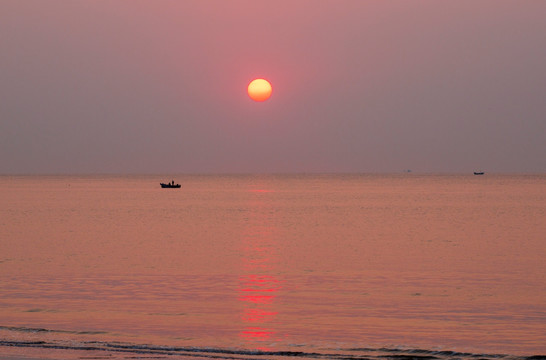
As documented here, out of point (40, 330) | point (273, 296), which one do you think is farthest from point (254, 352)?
point (273, 296)

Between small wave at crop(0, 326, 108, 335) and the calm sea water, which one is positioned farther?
small wave at crop(0, 326, 108, 335)

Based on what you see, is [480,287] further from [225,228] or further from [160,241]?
[225,228]

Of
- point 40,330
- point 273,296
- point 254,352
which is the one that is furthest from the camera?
point 273,296

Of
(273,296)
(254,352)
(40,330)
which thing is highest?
(273,296)

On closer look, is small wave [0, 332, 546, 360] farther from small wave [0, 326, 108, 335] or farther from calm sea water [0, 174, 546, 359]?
small wave [0, 326, 108, 335]

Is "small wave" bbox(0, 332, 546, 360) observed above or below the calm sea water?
below

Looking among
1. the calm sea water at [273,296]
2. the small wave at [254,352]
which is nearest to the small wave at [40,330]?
the calm sea water at [273,296]

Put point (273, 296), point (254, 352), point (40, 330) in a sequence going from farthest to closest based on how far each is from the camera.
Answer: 1. point (273, 296)
2. point (40, 330)
3. point (254, 352)

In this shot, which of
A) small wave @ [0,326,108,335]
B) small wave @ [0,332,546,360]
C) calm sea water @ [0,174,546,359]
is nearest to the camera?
small wave @ [0,332,546,360]

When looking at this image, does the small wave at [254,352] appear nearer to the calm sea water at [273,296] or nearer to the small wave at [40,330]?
the calm sea water at [273,296]

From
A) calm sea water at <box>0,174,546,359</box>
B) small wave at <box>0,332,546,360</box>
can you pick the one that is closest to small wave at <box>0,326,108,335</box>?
calm sea water at <box>0,174,546,359</box>

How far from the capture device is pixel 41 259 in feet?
166

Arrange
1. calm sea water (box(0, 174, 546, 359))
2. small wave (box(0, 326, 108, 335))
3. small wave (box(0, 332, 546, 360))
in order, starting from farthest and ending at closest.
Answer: small wave (box(0, 326, 108, 335))
calm sea water (box(0, 174, 546, 359))
small wave (box(0, 332, 546, 360))

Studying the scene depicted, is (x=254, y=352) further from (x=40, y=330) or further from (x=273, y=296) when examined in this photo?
(x=273, y=296)
